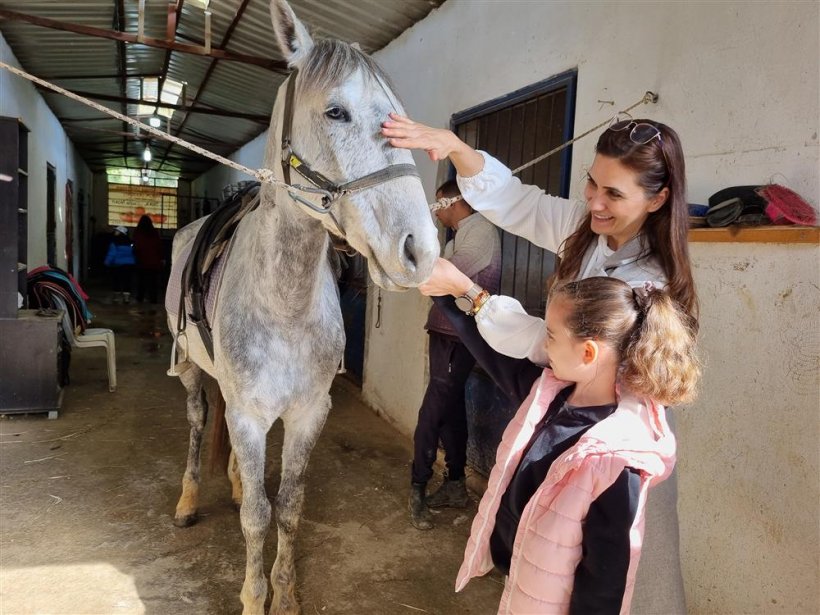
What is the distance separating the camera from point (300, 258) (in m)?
1.65

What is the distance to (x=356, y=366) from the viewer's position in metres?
5.00

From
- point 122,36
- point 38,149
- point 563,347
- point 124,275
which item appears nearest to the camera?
point 563,347

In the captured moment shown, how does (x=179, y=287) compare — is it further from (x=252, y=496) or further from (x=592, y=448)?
(x=592, y=448)

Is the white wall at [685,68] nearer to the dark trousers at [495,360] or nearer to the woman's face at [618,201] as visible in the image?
the woman's face at [618,201]

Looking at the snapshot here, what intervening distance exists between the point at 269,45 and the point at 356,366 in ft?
10.2

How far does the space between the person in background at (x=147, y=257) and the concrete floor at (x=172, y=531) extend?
588 cm

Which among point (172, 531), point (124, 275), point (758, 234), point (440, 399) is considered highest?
point (758, 234)

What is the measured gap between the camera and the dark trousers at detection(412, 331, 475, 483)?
2688 millimetres

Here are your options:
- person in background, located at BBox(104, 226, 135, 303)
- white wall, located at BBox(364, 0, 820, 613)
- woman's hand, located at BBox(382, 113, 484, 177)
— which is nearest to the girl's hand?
woman's hand, located at BBox(382, 113, 484, 177)

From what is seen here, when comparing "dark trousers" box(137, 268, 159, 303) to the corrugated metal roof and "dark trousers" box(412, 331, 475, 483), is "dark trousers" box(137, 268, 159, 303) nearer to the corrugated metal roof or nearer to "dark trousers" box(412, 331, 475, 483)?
the corrugated metal roof

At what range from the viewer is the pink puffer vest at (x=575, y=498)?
0.91 metres

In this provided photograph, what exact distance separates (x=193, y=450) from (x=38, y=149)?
656cm

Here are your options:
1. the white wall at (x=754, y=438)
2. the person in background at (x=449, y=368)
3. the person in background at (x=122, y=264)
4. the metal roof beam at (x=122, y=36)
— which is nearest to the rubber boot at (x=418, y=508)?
the person in background at (x=449, y=368)

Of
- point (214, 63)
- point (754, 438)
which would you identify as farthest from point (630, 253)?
point (214, 63)
